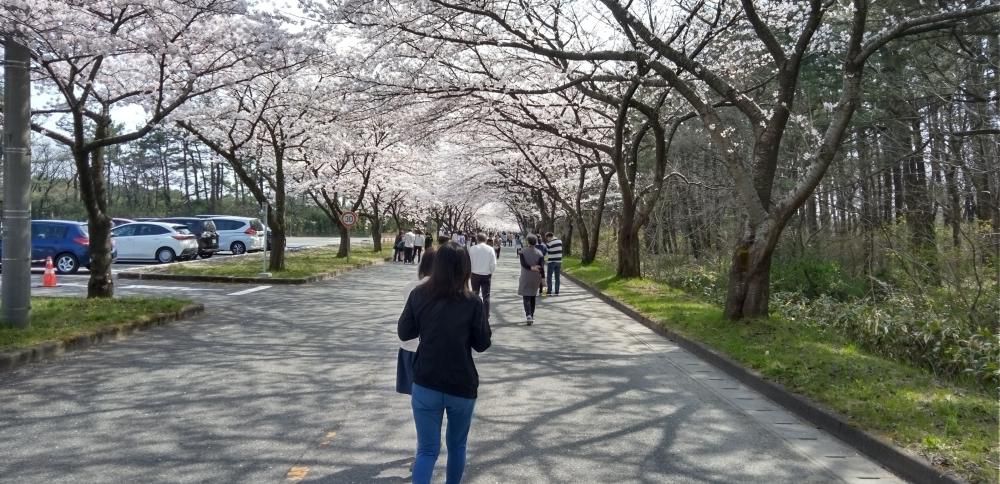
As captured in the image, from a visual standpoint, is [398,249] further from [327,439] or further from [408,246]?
[327,439]

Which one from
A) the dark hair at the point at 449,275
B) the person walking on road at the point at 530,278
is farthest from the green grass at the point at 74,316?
the dark hair at the point at 449,275

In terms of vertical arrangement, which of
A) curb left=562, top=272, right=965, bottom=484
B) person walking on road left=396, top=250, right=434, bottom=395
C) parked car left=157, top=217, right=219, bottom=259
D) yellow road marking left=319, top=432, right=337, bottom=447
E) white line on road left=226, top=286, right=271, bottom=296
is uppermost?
parked car left=157, top=217, right=219, bottom=259

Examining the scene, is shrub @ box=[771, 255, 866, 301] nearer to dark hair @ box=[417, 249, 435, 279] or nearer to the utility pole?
dark hair @ box=[417, 249, 435, 279]

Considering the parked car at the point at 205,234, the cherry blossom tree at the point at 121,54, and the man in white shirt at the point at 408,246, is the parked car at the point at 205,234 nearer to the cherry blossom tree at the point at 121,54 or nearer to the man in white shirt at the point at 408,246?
the man in white shirt at the point at 408,246

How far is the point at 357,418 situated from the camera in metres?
6.23

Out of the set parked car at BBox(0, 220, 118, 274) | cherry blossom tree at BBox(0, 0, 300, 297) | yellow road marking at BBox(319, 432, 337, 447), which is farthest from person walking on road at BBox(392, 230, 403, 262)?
yellow road marking at BBox(319, 432, 337, 447)

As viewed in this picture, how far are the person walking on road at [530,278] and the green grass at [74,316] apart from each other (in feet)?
19.5

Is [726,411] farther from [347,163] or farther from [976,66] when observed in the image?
[347,163]

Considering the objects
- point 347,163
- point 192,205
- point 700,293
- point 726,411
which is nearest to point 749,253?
point 726,411

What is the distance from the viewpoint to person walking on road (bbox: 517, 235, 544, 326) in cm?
1328

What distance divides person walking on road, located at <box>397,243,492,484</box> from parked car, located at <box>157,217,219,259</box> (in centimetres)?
3005

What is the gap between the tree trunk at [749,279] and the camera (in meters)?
11.4

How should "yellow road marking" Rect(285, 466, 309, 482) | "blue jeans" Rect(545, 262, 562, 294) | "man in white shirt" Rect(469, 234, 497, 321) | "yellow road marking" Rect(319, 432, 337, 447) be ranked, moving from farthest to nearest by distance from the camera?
"blue jeans" Rect(545, 262, 562, 294) < "man in white shirt" Rect(469, 234, 497, 321) < "yellow road marking" Rect(319, 432, 337, 447) < "yellow road marking" Rect(285, 466, 309, 482)

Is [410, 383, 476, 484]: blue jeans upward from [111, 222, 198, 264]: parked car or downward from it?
downward
